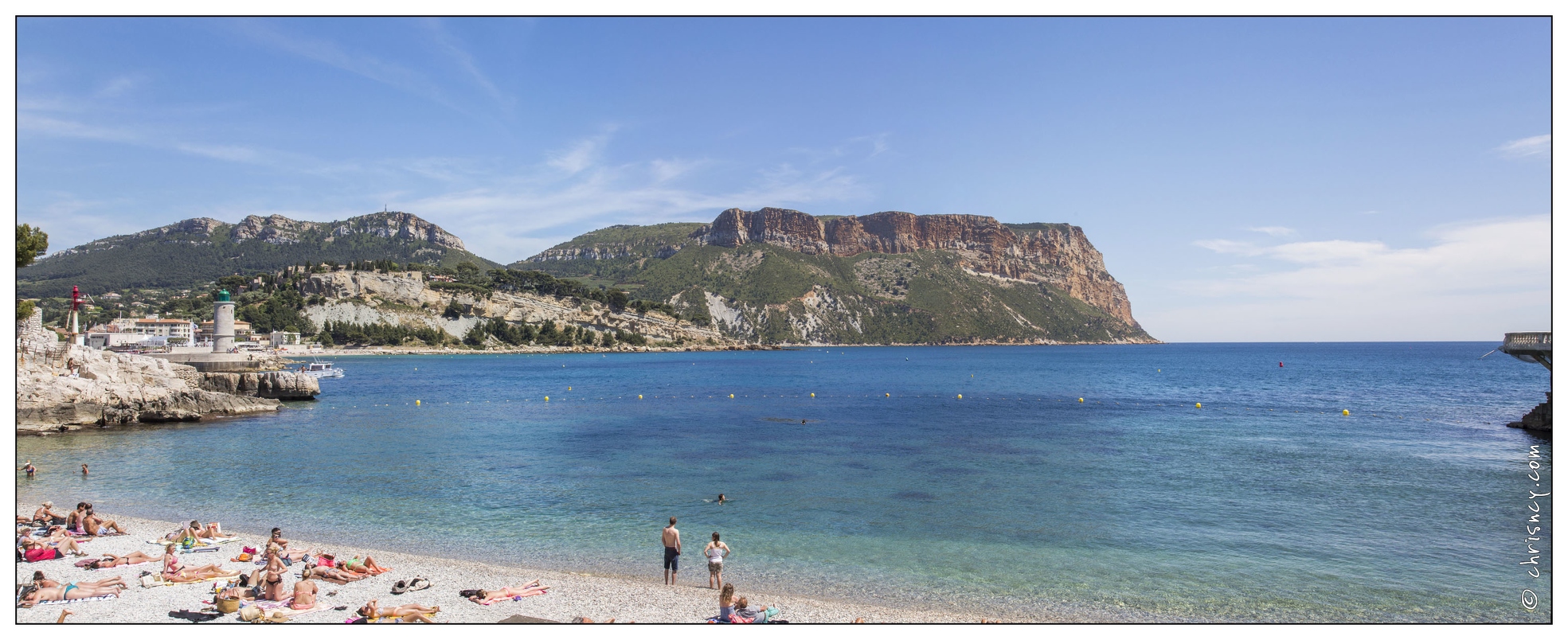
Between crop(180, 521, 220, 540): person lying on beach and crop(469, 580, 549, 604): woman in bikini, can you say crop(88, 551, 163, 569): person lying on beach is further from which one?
crop(469, 580, 549, 604): woman in bikini

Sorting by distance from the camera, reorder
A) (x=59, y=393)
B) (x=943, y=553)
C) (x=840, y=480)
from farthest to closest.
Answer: (x=59, y=393) → (x=840, y=480) → (x=943, y=553)

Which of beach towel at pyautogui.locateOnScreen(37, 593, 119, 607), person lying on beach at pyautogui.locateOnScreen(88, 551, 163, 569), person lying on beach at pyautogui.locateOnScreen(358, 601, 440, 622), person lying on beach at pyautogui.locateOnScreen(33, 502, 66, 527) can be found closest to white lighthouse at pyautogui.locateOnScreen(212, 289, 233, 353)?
person lying on beach at pyautogui.locateOnScreen(33, 502, 66, 527)

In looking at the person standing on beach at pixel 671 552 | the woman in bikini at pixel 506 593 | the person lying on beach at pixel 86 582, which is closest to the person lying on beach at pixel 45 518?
the person lying on beach at pixel 86 582

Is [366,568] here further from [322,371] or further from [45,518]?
[322,371]

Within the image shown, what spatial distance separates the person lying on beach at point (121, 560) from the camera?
15.0 m

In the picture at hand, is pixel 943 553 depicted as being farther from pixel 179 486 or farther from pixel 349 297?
pixel 349 297

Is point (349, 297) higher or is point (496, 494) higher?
point (349, 297)

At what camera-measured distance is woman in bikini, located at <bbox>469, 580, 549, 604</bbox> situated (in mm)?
13805

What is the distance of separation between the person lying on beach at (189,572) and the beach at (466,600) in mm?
246

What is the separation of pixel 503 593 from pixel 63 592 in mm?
7396

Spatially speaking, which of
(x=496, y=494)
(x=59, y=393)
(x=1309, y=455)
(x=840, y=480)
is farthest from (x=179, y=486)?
(x=1309, y=455)

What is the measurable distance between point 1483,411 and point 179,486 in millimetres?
72901

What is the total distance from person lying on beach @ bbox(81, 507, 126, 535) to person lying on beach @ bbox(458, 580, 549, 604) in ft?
35.6

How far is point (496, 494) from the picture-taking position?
24.7 meters
